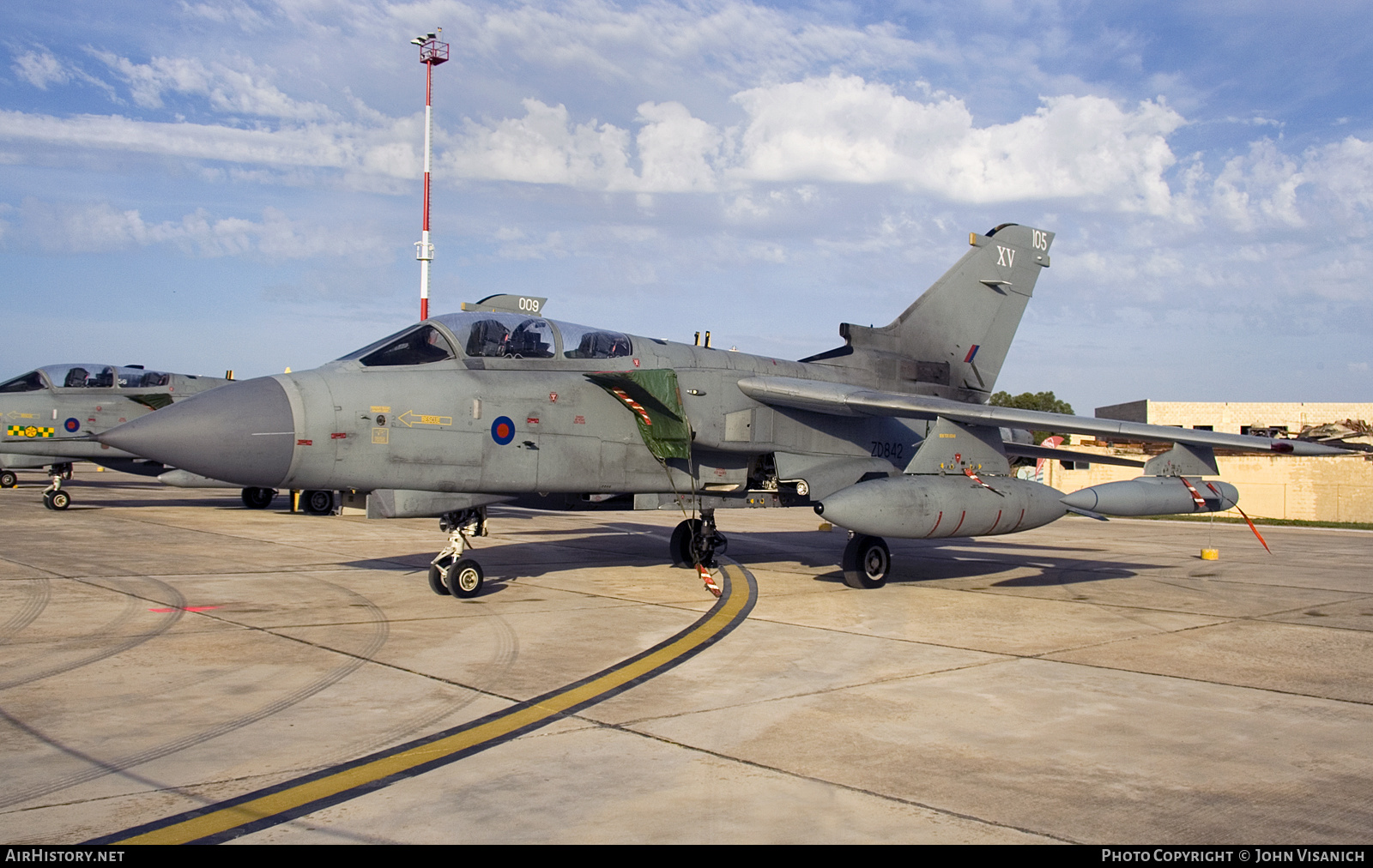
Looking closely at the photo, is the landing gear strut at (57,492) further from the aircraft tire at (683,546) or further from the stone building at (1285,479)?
the stone building at (1285,479)

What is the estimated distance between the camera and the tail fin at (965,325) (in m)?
14.7

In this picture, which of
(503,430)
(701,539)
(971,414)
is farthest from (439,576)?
(971,414)

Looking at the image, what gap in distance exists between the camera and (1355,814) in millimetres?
4293

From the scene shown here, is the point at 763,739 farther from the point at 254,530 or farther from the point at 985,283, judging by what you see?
the point at 254,530

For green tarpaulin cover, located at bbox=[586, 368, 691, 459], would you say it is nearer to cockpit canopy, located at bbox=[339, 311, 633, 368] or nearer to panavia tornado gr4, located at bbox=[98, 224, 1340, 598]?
panavia tornado gr4, located at bbox=[98, 224, 1340, 598]

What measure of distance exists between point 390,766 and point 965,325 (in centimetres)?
1229

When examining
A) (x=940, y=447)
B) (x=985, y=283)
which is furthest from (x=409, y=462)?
(x=985, y=283)

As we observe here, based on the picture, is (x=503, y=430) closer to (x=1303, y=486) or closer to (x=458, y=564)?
(x=458, y=564)

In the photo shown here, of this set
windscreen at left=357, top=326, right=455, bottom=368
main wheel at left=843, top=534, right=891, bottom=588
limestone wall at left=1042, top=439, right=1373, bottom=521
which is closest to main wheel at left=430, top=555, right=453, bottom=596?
windscreen at left=357, top=326, right=455, bottom=368

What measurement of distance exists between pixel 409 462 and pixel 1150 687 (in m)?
6.51

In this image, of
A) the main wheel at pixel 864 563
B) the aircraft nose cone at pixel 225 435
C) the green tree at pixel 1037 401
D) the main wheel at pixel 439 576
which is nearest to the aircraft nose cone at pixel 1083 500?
the main wheel at pixel 864 563

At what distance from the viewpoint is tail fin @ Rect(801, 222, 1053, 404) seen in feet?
48.3

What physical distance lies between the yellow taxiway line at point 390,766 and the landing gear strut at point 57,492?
19565 millimetres

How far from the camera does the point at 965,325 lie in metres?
15.2
